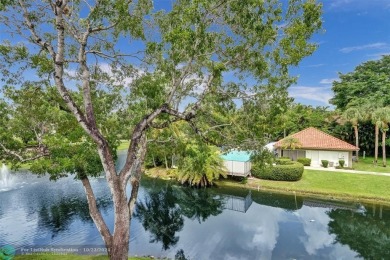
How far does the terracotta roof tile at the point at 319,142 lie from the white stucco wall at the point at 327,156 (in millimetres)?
843

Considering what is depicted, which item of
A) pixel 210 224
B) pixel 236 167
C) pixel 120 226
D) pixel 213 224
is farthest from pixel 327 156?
pixel 120 226

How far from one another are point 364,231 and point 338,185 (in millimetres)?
9123

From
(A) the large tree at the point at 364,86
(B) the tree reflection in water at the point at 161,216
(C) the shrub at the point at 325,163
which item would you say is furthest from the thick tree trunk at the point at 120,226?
(A) the large tree at the point at 364,86

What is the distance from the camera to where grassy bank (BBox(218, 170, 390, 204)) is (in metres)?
27.5

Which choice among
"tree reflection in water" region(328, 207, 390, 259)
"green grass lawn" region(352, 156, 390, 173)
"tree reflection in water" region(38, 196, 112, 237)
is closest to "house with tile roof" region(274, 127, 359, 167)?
"green grass lawn" region(352, 156, 390, 173)

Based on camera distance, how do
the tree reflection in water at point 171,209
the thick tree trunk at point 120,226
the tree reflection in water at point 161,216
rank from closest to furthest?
the thick tree trunk at point 120,226, the tree reflection in water at point 161,216, the tree reflection in water at point 171,209

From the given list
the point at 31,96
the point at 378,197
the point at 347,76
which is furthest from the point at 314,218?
the point at 347,76

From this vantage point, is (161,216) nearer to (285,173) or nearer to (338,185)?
(285,173)

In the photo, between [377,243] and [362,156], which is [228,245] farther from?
[362,156]

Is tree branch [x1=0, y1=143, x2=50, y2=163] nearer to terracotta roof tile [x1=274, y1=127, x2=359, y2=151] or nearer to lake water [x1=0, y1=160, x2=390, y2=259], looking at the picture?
lake water [x1=0, y1=160, x2=390, y2=259]

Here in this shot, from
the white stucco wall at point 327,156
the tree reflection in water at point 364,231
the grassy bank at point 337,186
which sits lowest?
the tree reflection in water at point 364,231

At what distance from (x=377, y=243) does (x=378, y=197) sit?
8395 millimetres

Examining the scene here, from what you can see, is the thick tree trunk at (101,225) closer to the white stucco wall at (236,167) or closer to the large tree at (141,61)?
the large tree at (141,61)

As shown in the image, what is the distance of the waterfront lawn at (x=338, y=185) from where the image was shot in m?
27.6
